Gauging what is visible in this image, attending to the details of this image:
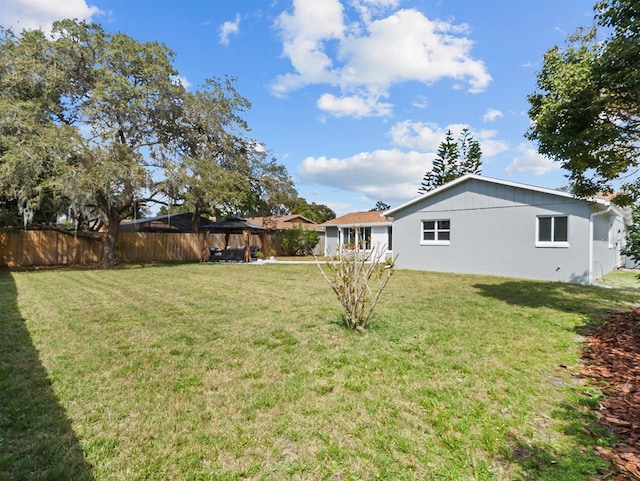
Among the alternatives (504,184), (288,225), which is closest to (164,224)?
(288,225)

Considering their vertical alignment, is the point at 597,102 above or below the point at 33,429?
above

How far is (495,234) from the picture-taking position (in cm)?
1284

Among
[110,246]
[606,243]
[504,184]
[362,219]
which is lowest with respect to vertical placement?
[110,246]

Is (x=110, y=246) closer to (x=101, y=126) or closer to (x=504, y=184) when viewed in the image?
(x=101, y=126)

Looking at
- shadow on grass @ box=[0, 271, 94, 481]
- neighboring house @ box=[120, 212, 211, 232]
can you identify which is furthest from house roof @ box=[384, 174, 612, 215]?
neighboring house @ box=[120, 212, 211, 232]

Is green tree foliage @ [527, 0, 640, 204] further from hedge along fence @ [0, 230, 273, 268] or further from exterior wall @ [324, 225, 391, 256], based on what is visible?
hedge along fence @ [0, 230, 273, 268]

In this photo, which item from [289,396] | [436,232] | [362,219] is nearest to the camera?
[289,396]

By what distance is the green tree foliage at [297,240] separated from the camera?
24.4 meters

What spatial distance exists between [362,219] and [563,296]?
46.7ft

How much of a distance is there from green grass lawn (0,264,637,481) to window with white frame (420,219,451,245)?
8.30m

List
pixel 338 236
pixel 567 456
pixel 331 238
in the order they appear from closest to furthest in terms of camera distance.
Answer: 1. pixel 567 456
2. pixel 338 236
3. pixel 331 238

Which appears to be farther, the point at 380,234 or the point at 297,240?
the point at 297,240

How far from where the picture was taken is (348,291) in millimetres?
4926

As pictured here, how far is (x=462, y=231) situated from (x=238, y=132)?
12238 millimetres
